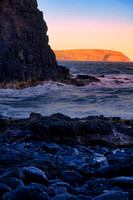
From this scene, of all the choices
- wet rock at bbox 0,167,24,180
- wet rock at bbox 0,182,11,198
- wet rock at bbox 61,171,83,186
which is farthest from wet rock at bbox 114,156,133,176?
wet rock at bbox 0,182,11,198

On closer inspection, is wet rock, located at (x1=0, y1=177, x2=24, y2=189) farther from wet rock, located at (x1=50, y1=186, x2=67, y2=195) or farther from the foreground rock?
the foreground rock

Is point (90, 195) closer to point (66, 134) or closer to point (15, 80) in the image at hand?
point (66, 134)

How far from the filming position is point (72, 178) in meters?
3.30

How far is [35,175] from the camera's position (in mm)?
2969

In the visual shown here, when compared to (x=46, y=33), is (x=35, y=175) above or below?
below

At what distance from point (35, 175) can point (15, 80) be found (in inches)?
810

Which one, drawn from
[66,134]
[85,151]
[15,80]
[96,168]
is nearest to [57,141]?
[66,134]

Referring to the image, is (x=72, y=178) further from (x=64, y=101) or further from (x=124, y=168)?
(x=64, y=101)

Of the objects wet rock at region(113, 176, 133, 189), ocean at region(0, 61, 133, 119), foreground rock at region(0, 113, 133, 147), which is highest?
wet rock at region(113, 176, 133, 189)

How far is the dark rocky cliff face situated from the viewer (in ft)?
74.9

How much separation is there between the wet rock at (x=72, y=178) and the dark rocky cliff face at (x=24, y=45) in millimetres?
19611

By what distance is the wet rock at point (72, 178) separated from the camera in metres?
3.24

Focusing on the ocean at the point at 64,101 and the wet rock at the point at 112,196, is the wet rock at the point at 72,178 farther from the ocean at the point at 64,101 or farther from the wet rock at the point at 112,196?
the ocean at the point at 64,101

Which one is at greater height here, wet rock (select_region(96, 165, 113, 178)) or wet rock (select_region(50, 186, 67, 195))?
wet rock (select_region(50, 186, 67, 195))
